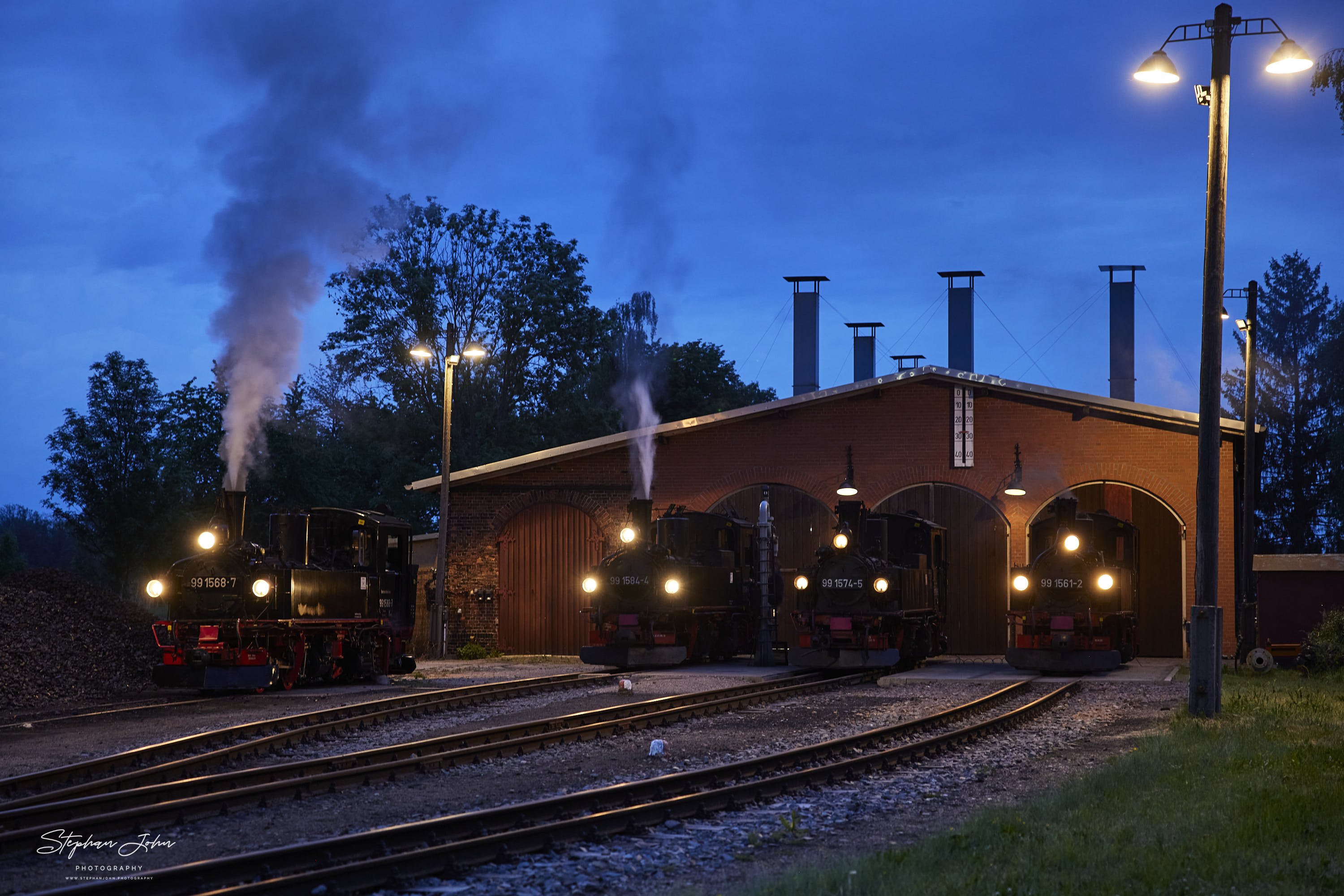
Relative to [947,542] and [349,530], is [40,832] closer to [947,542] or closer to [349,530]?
[349,530]

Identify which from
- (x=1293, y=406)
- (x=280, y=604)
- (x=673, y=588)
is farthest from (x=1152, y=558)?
(x=1293, y=406)

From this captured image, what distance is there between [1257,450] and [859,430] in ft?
30.9

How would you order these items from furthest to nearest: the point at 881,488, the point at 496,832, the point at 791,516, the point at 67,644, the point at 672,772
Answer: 1. the point at 791,516
2. the point at 881,488
3. the point at 67,644
4. the point at 672,772
5. the point at 496,832

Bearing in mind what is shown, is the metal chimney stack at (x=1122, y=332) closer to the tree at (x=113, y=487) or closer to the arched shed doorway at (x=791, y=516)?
the arched shed doorway at (x=791, y=516)

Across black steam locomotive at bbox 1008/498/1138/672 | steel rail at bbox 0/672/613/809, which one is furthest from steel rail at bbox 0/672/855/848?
black steam locomotive at bbox 1008/498/1138/672

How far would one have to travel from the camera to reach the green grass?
669cm

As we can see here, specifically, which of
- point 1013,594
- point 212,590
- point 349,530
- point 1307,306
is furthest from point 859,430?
point 1307,306

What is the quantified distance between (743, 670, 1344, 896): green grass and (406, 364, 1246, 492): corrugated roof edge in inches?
648

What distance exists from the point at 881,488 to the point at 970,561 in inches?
98.1

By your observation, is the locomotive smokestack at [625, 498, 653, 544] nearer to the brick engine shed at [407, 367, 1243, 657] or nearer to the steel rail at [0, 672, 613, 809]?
the steel rail at [0, 672, 613, 809]

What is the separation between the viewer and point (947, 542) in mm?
28344

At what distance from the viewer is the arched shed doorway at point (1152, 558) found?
1100 inches

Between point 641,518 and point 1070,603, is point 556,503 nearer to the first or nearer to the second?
point 641,518

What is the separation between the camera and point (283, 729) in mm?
13852
